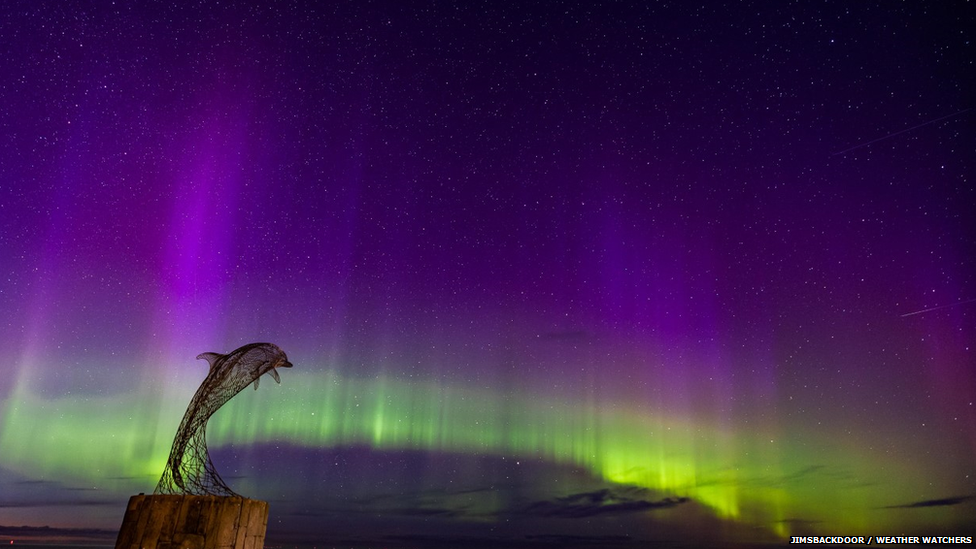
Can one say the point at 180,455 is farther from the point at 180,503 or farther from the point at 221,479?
the point at 180,503

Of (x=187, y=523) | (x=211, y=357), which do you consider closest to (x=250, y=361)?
(x=211, y=357)

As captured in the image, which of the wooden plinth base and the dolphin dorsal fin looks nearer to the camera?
Answer: the wooden plinth base

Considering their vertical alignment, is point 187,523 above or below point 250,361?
below

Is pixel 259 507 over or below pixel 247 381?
below

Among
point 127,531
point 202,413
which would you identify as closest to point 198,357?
point 202,413

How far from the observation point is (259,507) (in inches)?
347

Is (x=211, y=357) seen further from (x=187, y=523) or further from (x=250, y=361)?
(x=187, y=523)

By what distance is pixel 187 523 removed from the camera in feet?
27.1

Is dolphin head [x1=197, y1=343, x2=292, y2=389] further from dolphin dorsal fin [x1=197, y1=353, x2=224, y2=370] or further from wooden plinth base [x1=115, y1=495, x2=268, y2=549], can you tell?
wooden plinth base [x1=115, y1=495, x2=268, y2=549]

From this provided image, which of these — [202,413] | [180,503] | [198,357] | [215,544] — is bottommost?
[215,544]

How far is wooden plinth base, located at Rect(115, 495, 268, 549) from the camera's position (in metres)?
8.20

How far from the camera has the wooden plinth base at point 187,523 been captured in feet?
26.9

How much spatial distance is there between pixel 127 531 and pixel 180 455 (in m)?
3.06

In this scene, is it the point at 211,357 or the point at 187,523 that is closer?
the point at 187,523
